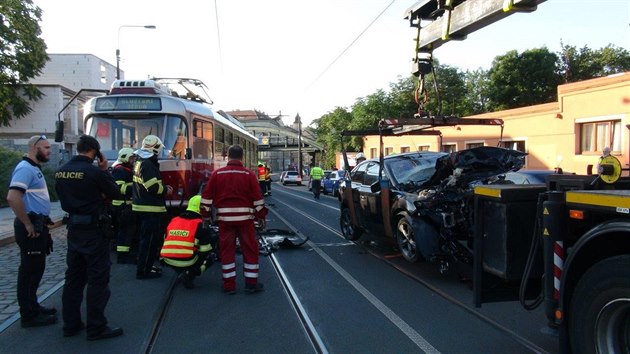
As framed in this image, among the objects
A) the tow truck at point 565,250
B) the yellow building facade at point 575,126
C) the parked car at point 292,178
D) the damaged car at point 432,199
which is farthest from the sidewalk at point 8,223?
the parked car at point 292,178

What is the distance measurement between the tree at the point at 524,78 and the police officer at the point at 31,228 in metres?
34.9

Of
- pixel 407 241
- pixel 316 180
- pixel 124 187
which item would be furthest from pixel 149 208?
pixel 316 180

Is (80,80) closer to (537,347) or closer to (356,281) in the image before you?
(356,281)

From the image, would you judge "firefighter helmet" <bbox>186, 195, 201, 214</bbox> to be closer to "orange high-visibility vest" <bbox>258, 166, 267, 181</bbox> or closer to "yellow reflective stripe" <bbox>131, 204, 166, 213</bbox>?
"yellow reflective stripe" <bbox>131, 204, 166, 213</bbox>

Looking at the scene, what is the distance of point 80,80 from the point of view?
154ft

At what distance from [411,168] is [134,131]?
5.36 meters

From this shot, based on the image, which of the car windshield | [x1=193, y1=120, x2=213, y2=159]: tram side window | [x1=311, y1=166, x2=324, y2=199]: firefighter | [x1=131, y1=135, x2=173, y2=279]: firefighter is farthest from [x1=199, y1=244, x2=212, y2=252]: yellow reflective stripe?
[x1=311, y1=166, x2=324, y2=199]: firefighter

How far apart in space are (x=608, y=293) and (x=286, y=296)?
12.9 ft

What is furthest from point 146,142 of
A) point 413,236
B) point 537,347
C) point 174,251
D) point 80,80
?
point 80,80

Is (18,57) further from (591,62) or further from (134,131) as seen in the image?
(591,62)

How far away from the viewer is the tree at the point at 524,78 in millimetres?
34812

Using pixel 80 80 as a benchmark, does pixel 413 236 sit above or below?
below

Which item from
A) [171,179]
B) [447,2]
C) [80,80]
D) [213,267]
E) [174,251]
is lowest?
[213,267]

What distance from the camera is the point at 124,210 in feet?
26.4
